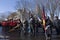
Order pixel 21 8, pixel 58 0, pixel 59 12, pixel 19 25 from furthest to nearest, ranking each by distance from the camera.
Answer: pixel 21 8
pixel 59 12
pixel 58 0
pixel 19 25

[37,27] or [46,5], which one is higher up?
[46,5]

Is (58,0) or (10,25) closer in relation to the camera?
(10,25)

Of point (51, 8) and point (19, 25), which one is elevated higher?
point (51, 8)

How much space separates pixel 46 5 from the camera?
3309 centimetres

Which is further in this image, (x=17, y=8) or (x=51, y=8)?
(x=17, y=8)

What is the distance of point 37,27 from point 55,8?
41.5ft

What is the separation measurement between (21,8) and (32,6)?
12.0ft

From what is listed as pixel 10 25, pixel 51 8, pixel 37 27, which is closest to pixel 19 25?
pixel 10 25

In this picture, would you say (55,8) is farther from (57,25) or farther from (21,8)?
(57,25)

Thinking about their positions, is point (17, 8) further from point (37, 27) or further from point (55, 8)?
point (37, 27)

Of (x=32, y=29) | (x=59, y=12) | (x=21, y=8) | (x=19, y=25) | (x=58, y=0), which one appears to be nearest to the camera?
(x=32, y=29)

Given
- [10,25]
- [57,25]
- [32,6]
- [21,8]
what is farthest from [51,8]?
[57,25]

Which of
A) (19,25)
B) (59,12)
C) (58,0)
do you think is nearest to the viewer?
(19,25)

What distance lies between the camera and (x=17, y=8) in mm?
37562
